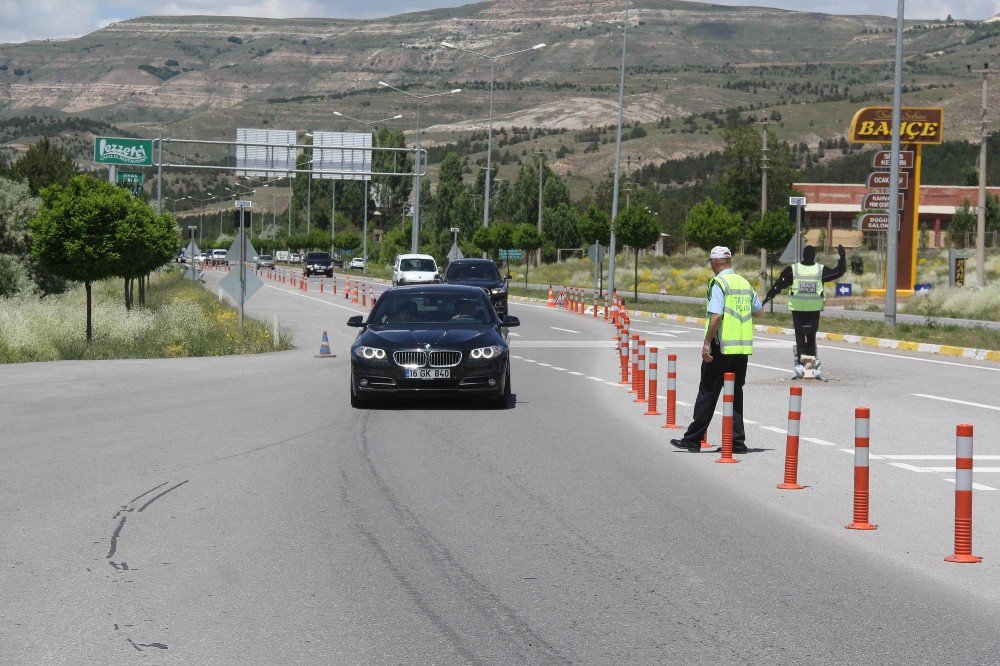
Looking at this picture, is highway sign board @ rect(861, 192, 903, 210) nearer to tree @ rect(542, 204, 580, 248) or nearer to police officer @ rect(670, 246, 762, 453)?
police officer @ rect(670, 246, 762, 453)

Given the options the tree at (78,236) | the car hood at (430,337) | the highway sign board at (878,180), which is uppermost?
the highway sign board at (878,180)

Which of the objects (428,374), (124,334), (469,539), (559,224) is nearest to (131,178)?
(124,334)

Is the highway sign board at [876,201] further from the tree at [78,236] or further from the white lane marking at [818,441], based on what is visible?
the white lane marking at [818,441]

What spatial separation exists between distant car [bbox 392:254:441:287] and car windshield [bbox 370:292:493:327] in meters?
30.5

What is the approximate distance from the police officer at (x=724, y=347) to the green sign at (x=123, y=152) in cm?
4923

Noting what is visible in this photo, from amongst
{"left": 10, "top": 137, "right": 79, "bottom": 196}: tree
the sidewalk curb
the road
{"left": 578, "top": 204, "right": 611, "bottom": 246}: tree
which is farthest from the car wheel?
{"left": 578, "top": 204, "right": 611, "bottom": 246}: tree

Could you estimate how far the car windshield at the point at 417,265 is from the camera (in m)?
50.7

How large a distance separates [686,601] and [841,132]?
195m

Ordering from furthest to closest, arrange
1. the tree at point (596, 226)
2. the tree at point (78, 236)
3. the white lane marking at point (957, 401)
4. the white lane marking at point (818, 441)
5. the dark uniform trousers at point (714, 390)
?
1. the tree at point (596, 226)
2. the tree at point (78, 236)
3. the white lane marking at point (957, 401)
4. the white lane marking at point (818, 441)
5. the dark uniform trousers at point (714, 390)

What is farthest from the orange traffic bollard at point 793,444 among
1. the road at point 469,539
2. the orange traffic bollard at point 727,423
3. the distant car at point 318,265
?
the distant car at point 318,265

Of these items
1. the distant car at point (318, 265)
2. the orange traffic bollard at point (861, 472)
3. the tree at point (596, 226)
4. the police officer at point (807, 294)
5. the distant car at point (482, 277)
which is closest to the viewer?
the orange traffic bollard at point (861, 472)

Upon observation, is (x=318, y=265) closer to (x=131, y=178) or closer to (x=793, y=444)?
(x=131, y=178)

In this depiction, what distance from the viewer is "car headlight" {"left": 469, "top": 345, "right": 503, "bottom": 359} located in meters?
16.0

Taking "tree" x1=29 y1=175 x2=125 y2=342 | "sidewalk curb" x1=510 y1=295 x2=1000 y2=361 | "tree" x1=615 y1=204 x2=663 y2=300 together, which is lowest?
"sidewalk curb" x1=510 y1=295 x2=1000 y2=361
